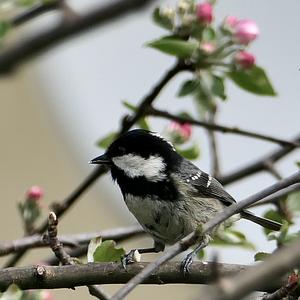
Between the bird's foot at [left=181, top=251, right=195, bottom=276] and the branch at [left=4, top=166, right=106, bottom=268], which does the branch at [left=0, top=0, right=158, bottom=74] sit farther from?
the branch at [left=4, top=166, right=106, bottom=268]

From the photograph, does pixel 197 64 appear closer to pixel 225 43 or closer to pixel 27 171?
pixel 225 43

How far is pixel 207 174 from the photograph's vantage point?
3012mm

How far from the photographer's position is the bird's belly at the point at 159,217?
266cm

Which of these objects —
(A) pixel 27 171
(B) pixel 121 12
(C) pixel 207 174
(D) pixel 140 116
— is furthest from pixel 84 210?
(B) pixel 121 12

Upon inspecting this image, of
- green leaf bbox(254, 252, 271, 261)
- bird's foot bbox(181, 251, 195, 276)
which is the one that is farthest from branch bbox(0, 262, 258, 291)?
green leaf bbox(254, 252, 271, 261)

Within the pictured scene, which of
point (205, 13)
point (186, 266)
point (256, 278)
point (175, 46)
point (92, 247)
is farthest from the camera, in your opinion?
point (205, 13)

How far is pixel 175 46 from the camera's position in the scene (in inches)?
88.5

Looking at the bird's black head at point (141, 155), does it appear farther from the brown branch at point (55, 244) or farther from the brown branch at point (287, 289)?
the brown branch at point (287, 289)

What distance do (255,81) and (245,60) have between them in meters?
0.07

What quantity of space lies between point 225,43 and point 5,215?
161 inches

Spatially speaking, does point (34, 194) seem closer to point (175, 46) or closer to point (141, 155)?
point (141, 155)

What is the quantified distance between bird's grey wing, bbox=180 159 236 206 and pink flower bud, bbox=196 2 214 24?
2.23 feet

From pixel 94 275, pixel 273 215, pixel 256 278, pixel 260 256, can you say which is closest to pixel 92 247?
pixel 94 275

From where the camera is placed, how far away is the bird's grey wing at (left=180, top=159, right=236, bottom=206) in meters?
2.88
